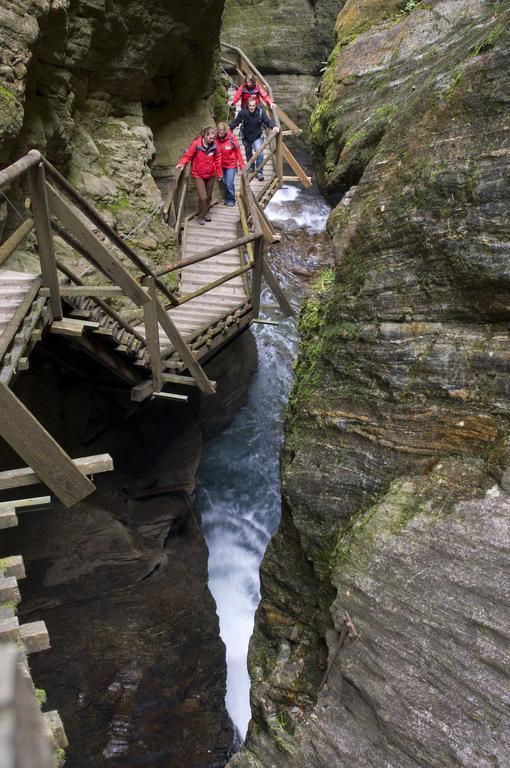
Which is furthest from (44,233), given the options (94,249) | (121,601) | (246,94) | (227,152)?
(246,94)

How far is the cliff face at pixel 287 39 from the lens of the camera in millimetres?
20297

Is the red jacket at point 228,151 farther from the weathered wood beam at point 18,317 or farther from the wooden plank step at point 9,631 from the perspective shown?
the wooden plank step at point 9,631

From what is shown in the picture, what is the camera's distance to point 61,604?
7059 millimetres

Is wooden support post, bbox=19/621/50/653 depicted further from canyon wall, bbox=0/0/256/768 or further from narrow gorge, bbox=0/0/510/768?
canyon wall, bbox=0/0/256/768

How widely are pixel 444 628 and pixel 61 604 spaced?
5.11m

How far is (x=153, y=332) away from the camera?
6121 mm

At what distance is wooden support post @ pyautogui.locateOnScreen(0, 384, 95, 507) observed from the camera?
Answer: 3.21m

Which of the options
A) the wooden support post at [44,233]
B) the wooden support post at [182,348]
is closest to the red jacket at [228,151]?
the wooden support post at [182,348]

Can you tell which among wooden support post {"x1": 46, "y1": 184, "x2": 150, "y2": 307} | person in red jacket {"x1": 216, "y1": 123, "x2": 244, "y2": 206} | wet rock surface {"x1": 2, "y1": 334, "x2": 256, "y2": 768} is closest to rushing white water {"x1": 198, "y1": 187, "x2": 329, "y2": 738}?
wet rock surface {"x1": 2, "y1": 334, "x2": 256, "y2": 768}

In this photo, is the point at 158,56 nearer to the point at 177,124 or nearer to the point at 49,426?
the point at 177,124

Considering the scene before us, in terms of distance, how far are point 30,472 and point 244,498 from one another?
7290mm

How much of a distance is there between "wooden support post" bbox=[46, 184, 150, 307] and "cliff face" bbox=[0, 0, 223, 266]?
204 centimetres

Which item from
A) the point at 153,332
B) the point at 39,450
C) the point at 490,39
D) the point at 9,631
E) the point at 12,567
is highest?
the point at 490,39

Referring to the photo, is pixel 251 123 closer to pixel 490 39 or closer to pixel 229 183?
pixel 229 183
